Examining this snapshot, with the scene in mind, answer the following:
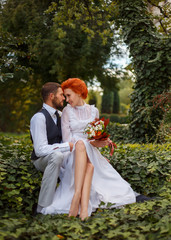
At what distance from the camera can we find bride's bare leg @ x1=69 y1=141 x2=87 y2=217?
2834 millimetres

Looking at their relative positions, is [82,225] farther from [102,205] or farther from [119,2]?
[119,2]

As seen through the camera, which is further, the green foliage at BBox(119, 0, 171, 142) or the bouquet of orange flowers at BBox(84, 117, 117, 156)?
the green foliage at BBox(119, 0, 171, 142)

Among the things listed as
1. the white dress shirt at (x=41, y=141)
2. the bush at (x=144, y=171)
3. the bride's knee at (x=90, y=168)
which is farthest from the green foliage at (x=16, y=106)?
the bride's knee at (x=90, y=168)

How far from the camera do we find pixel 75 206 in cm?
283

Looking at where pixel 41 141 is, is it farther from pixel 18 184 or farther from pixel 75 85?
pixel 75 85

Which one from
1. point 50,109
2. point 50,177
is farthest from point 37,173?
point 50,109

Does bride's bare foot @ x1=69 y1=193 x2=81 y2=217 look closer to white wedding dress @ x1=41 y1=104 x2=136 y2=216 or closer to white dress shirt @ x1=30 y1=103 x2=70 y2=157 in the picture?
white wedding dress @ x1=41 y1=104 x2=136 y2=216

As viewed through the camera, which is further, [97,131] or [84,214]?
[97,131]

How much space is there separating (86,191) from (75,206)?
208 millimetres

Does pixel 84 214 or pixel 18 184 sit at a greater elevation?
pixel 18 184

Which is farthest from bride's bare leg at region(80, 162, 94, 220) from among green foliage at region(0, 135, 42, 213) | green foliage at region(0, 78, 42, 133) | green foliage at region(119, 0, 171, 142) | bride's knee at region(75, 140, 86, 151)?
green foliage at region(0, 78, 42, 133)

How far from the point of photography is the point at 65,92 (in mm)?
3588

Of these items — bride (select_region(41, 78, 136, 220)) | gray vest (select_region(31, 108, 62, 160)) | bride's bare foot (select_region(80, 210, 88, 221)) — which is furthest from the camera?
gray vest (select_region(31, 108, 62, 160))

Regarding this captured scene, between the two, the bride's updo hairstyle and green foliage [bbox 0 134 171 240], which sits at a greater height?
the bride's updo hairstyle
